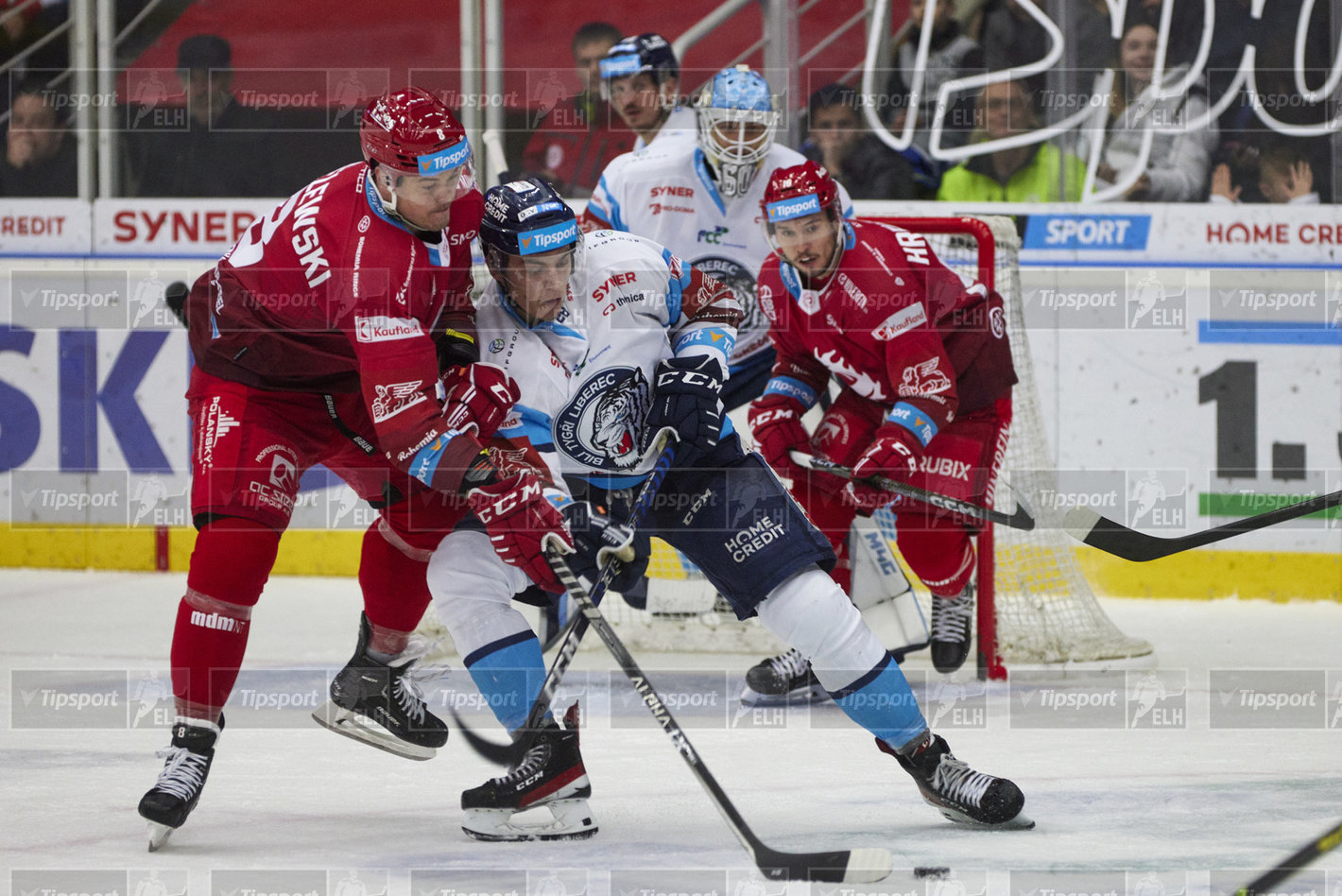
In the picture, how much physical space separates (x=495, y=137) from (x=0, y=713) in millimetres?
2366

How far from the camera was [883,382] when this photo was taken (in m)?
3.77

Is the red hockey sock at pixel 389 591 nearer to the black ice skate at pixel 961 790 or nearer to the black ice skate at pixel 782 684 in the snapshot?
the black ice skate at pixel 961 790

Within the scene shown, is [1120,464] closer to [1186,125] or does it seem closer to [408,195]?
[1186,125]

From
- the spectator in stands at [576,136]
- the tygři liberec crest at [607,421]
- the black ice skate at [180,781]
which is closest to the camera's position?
the black ice skate at [180,781]

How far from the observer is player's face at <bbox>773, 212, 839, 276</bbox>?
350 cm

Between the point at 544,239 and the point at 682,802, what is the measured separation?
1012 millimetres

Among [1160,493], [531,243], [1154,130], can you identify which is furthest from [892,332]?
[1154,130]

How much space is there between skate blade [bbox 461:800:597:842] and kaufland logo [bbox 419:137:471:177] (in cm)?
102

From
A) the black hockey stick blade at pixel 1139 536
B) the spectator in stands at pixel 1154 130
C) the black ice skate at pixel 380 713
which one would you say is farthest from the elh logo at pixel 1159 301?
the black ice skate at pixel 380 713

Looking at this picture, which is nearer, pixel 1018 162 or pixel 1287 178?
pixel 1287 178

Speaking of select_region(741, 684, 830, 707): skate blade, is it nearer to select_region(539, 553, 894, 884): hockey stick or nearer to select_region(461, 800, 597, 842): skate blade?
select_region(461, 800, 597, 842): skate blade

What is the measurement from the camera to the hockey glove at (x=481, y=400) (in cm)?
262

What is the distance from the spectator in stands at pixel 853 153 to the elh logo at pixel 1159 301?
76 centimetres

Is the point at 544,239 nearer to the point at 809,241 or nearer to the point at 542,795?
the point at 542,795
